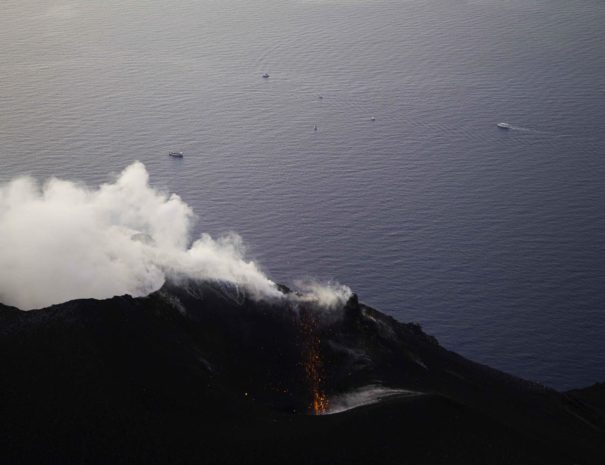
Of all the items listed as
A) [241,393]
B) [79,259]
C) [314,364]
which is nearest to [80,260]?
[79,259]

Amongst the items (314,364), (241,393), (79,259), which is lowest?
(241,393)

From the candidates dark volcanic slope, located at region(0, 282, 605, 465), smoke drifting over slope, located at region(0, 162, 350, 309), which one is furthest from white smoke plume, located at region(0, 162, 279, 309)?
dark volcanic slope, located at region(0, 282, 605, 465)

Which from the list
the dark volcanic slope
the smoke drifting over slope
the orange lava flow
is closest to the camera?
the dark volcanic slope

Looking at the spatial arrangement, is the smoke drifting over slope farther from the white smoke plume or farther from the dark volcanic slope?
the dark volcanic slope

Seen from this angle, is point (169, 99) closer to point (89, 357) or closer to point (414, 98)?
point (414, 98)

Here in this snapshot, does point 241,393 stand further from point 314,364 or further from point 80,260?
point 80,260
